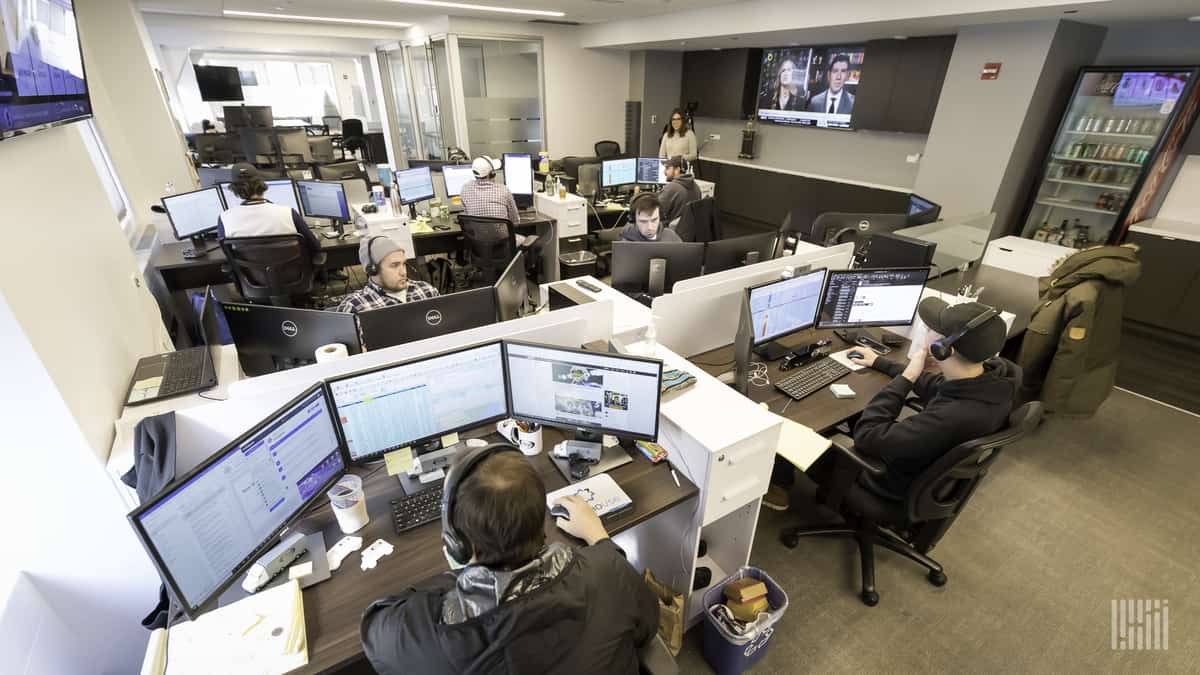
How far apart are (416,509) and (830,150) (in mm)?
6997

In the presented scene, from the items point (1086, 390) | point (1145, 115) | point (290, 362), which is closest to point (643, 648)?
point (290, 362)

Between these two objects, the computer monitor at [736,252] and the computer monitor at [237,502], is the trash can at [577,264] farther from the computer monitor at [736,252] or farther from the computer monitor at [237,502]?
the computer monitor at [237,502]

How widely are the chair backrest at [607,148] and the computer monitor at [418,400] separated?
679 centimetres

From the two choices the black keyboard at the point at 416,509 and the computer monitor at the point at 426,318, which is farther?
the computer monitor at the point at 426,318

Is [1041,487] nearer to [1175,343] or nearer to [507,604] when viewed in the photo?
[1175,343]

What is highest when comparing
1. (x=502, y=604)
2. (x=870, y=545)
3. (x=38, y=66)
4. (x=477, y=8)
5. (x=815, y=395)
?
(x=477, y=8)

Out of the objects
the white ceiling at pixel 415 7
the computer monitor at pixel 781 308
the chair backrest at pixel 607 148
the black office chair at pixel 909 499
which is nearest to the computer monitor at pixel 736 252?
the computer monitor at pixel 781 308

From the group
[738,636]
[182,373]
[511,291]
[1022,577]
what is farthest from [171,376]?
[1022,577]

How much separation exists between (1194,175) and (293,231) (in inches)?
289

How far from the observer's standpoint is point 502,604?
0.91 meters

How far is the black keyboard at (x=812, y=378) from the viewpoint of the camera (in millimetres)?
2240

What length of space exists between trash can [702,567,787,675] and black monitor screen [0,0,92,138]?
8.76ft

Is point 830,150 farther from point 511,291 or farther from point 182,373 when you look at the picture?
point 182,373

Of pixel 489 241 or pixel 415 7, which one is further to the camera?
pixel 415 7
